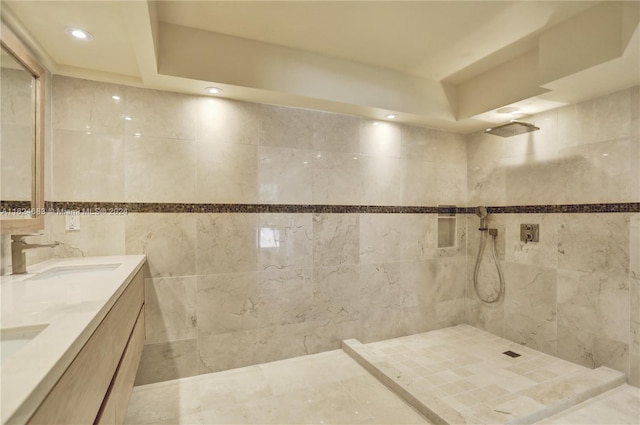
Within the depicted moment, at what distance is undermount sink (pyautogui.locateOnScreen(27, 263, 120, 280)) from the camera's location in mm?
1581

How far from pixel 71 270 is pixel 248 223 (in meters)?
1.16

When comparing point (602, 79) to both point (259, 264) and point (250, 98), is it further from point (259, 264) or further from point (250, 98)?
point (259, 264)

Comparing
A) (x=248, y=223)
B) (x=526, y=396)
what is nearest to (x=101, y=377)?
(x=248, y=223)

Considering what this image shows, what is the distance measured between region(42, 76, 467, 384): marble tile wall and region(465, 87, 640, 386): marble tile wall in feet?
2.22

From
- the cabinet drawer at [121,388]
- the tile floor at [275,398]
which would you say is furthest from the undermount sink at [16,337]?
the tile floor at [275,398]

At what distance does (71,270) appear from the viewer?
5.79 feet

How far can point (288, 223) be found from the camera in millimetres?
2648

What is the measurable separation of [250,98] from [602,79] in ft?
8.18

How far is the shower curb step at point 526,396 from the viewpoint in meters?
1.78

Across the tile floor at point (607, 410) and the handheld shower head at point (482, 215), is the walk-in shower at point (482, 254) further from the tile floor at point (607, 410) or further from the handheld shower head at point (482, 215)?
the tile floor at point (607, 410)

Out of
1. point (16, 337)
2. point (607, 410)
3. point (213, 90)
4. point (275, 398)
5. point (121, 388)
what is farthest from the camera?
point (213, 90)

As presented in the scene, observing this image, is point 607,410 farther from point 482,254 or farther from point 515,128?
point 515,128

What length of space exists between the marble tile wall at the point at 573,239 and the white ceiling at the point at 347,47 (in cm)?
30

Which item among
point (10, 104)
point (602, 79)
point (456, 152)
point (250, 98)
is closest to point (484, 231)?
point (456, 152)
